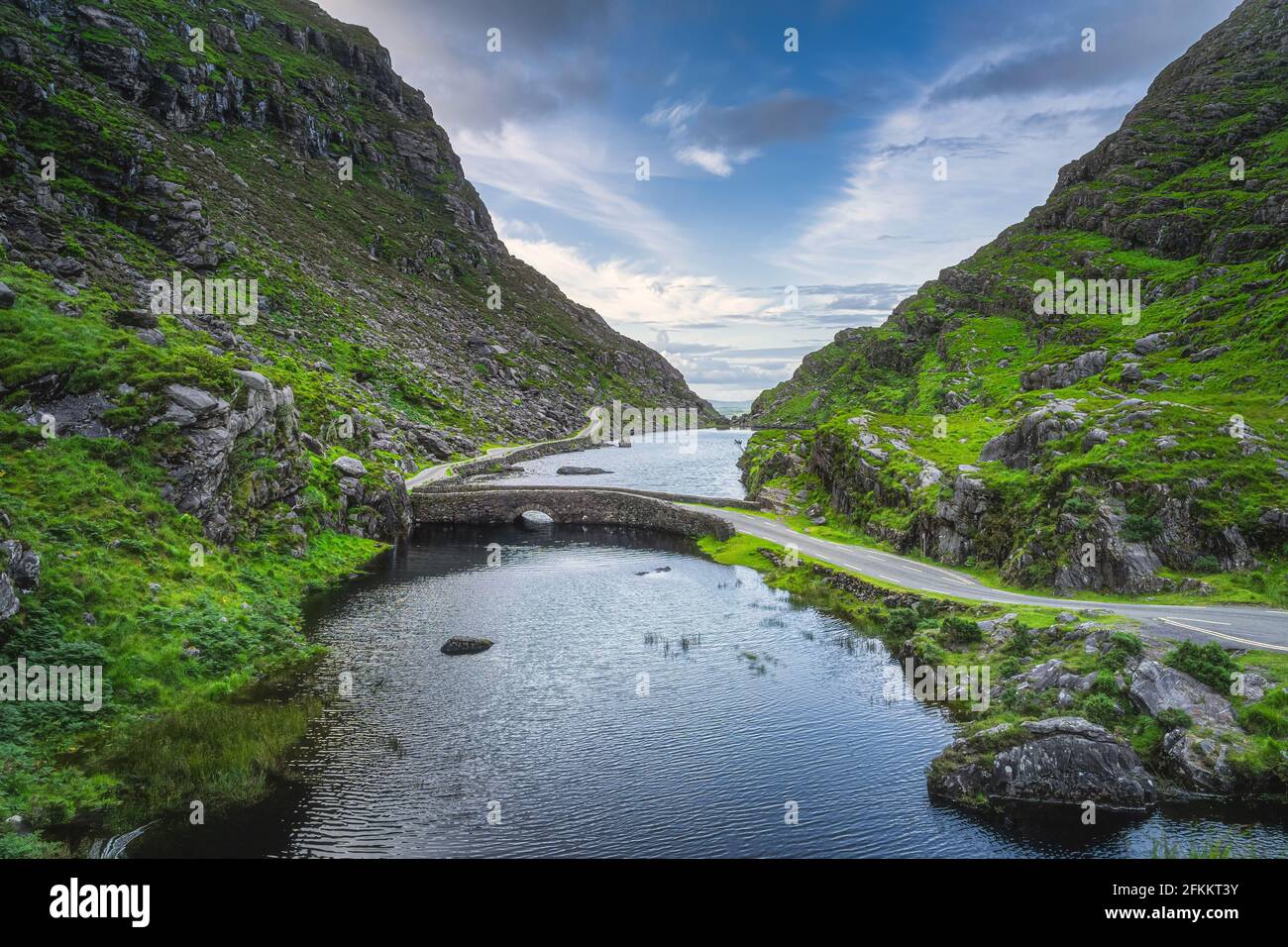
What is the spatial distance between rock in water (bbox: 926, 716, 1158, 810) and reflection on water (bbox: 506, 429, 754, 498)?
268 feet

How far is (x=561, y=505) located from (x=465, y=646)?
159 ft

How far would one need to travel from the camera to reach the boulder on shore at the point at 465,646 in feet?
138

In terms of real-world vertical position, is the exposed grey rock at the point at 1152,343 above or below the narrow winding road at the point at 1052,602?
above

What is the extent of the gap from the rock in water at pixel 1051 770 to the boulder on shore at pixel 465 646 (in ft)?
87.5

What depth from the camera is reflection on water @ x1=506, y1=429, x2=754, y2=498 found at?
380 feet

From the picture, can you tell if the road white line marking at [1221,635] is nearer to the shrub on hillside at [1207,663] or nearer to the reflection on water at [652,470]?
the shrub on hillside at [1207,663]

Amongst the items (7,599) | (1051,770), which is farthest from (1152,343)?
(7,599)

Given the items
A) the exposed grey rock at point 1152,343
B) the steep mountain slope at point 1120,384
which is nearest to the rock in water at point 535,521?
the steep mountain slope at point 1120,384

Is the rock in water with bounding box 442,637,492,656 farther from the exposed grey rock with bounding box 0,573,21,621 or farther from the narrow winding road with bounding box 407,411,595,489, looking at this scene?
the narrow winding road with bounding box 407,411,595,489

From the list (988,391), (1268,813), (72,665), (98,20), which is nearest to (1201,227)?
(988,391)

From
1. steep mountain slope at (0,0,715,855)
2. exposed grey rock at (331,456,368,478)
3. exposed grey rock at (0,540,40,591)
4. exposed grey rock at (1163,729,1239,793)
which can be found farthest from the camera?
exposed grey rock at (331,456,368,478)

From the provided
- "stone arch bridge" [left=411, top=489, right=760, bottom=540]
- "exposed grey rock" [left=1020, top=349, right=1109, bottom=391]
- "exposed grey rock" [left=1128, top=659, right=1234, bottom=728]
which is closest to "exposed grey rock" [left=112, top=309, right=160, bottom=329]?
"stone arch bridge" [left=411, top=489, right=760, bottom=540]

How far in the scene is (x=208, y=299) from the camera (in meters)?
103

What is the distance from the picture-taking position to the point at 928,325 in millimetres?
166375
